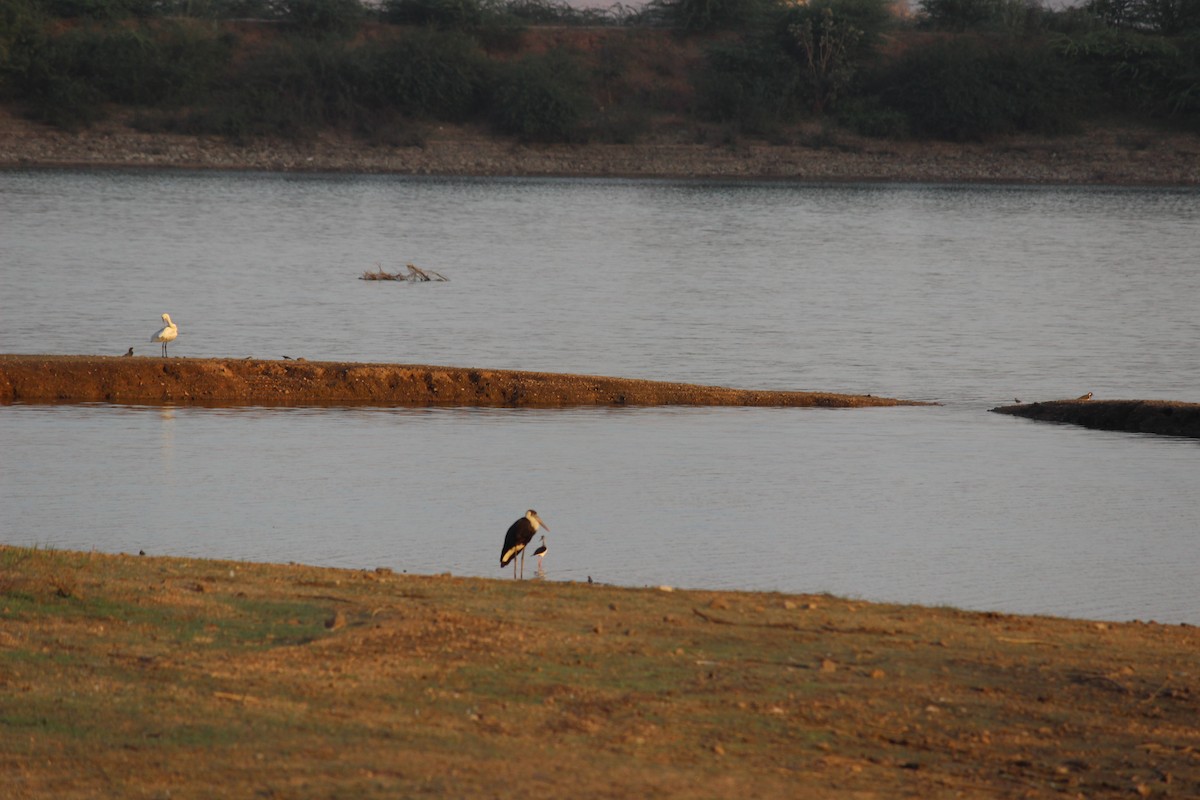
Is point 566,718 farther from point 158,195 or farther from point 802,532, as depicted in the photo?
point 158,195

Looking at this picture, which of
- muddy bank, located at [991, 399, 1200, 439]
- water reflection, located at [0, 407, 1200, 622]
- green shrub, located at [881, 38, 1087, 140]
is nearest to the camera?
water reflection, located at [0, 407, 1200, 622]

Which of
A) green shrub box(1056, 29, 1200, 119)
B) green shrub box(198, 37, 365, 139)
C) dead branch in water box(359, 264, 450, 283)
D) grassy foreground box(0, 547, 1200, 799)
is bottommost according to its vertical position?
dead branch in water box(359, 264, 450, 283)

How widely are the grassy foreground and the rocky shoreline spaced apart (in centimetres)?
6834

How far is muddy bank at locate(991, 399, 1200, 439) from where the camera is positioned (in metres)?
19.7

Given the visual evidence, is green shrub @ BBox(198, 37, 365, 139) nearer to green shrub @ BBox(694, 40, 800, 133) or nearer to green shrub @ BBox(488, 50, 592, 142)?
green shrub @ BBox(488, 50, 592, 142)

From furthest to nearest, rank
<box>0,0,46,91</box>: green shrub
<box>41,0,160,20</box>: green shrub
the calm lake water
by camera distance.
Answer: <box>41,0,160,20</box>: green shrub, <box>0,0,46,91</box>: green shrub, the calm lake water

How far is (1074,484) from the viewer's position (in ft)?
53.9

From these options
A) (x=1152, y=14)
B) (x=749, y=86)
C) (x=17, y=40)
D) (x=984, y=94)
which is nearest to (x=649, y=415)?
(x=749, y=86)

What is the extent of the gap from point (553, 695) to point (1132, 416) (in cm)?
1397

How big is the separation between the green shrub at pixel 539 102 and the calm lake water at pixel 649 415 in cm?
2090

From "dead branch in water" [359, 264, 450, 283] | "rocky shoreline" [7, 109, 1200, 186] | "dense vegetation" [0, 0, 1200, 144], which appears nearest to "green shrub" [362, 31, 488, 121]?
"dense vegetation" [0, 0, 1200, 144]

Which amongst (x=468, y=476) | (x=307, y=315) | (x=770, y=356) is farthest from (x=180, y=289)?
(x=468, y=476)

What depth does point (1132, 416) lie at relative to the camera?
20.0 m

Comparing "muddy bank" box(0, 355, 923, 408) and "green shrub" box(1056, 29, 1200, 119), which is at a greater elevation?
"green shrub" box(1056, 29, 1200, 119)
